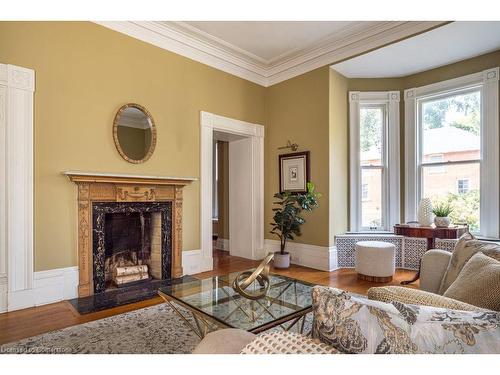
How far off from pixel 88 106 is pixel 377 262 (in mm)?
3922

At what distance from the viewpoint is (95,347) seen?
2.02 m

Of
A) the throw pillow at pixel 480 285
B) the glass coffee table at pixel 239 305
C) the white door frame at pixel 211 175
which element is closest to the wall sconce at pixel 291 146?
the white door frame at pixel 211 175

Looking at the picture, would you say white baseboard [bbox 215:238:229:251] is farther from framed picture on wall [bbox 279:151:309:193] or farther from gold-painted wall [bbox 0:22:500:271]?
framed picture on wall [bbox 279:151:309:193]

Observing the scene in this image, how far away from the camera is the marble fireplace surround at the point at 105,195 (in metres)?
3.02

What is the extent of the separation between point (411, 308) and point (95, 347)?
2.12 metres

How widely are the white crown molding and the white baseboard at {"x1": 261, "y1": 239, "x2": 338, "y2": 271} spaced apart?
9.18 ft

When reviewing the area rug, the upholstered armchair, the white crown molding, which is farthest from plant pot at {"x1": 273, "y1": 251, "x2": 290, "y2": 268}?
the white crown molding

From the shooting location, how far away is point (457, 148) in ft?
13.6

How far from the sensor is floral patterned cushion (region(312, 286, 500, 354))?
0.71m

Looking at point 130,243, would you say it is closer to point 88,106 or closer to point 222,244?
point 88,106

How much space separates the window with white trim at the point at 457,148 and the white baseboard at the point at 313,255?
144cm

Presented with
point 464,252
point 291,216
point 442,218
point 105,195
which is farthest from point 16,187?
point 442,218
